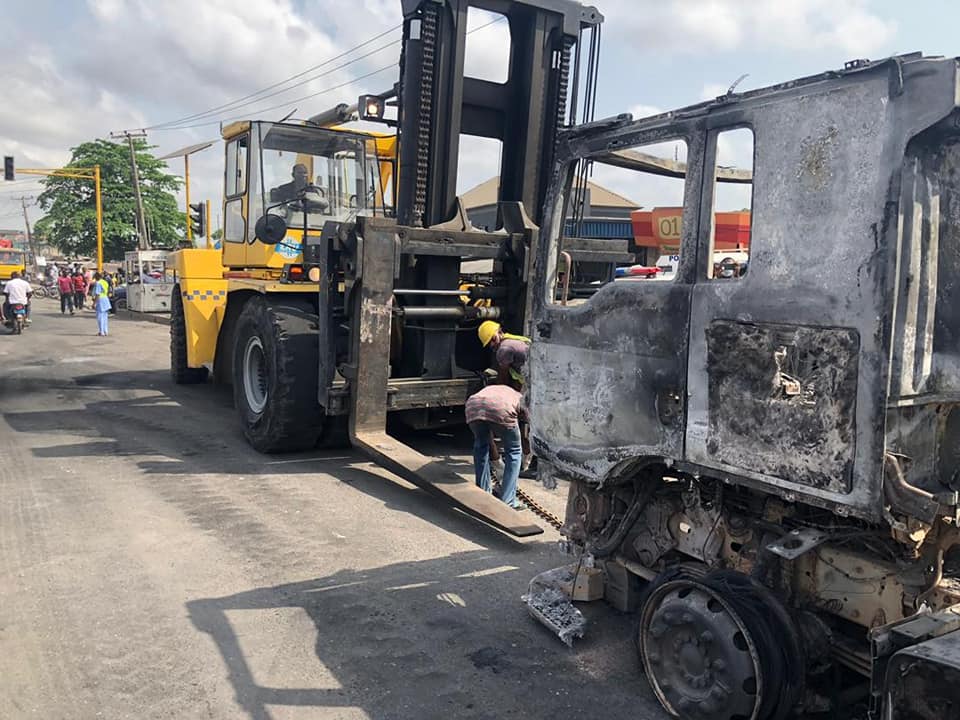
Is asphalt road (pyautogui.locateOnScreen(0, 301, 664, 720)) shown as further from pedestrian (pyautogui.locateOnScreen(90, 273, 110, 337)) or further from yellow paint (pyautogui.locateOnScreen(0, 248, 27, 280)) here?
yellow paint (pyautogui.locateOnScreen(0, 248, 27, 280))

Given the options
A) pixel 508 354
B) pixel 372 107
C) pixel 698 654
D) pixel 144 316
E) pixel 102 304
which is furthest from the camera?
pixel 144 316

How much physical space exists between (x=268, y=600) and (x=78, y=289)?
97.3 feet

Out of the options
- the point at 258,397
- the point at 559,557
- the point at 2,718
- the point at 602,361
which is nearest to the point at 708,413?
the point at 602,361

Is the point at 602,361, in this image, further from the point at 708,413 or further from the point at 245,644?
the point at 245,644

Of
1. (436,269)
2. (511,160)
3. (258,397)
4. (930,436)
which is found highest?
(511,160)

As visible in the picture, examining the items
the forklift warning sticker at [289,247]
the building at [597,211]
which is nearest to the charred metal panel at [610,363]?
the forklift warning sticker at [289,247]

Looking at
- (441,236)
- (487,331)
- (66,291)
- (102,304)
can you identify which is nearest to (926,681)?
(487,331)

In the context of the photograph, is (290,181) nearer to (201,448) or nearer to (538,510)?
(201,448)

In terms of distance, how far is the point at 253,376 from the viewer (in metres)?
8.55

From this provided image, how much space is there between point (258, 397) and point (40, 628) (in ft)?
14.4

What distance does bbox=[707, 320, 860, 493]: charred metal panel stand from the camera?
2.82 m

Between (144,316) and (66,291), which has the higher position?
(66,291)

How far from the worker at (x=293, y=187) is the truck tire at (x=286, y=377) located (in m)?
1.21

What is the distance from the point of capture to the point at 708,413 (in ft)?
10.8
